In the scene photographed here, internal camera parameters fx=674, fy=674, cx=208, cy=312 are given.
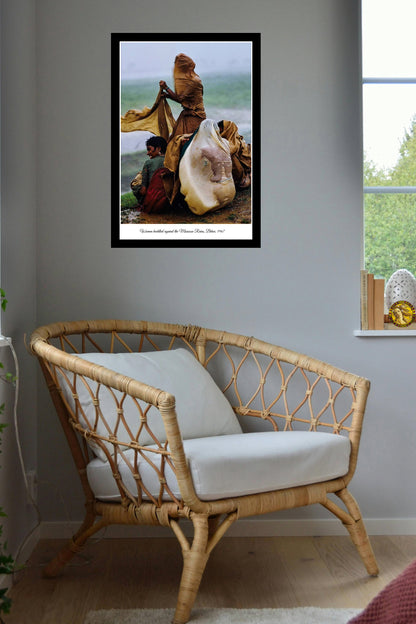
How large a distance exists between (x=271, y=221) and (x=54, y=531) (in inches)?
55.6

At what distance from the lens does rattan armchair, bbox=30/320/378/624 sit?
1.71 metres

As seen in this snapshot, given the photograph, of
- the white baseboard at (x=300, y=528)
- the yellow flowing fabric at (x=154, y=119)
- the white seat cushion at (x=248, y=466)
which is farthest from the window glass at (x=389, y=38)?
the white baseboard at (x=300, y=528)

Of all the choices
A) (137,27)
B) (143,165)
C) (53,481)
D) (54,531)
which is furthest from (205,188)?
(54,531)

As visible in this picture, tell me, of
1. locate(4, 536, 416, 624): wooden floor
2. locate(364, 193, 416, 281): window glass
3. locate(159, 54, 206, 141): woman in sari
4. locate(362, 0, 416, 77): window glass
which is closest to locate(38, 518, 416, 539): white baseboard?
locate(4, 536, 416, 624): wooden floor

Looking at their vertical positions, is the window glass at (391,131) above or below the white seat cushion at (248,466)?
above

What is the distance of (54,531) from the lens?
2488 mm

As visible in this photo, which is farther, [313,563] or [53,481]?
[53,481]

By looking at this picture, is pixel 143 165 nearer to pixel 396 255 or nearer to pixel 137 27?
pixel 137 27

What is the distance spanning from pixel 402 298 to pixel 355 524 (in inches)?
36.4

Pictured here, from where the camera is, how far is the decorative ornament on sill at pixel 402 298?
2555 millimetres

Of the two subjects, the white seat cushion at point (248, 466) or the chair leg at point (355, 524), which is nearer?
the white seat cushion at point (248, 466)

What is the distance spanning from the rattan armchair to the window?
603mm

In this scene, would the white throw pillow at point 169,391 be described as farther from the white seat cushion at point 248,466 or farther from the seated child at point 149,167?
the seated child at point 149,167

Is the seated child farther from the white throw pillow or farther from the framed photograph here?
the white throw pillow
